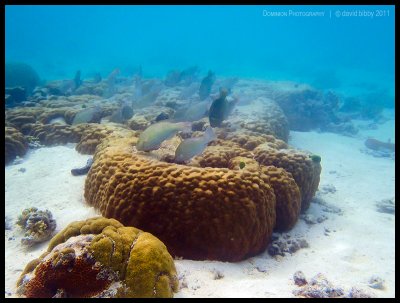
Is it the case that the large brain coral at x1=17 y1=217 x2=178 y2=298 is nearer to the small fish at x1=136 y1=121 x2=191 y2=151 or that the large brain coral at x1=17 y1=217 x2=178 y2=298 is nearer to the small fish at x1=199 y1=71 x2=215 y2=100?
the small fish at x1=136 y1=121 x2=191 y2=151

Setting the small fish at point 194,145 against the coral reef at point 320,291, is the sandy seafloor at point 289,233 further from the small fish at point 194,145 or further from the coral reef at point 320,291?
the small fish at point 194,145

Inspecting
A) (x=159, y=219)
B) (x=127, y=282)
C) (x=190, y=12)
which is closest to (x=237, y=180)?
(x=159, y=219)

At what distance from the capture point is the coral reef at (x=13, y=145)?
780 centimetres

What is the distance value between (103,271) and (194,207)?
1579 mm

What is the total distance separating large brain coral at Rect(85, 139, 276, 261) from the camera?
161 inches

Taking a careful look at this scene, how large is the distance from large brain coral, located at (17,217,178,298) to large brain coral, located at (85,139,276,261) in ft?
3.16

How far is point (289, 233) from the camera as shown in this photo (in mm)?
5328

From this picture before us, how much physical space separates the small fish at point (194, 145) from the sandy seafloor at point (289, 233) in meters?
1.57

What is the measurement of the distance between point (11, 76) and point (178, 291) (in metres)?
28.8

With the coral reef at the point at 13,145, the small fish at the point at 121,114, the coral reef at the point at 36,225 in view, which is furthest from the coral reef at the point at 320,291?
the coral reef at the point at 13,145

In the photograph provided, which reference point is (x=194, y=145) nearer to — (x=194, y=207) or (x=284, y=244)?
(x=194, y=207)

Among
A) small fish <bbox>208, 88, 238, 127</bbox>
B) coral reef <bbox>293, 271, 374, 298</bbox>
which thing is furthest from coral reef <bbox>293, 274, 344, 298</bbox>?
small fish <bbox>208, 88, 238, 127</bbox>

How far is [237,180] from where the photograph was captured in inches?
Result: 178
